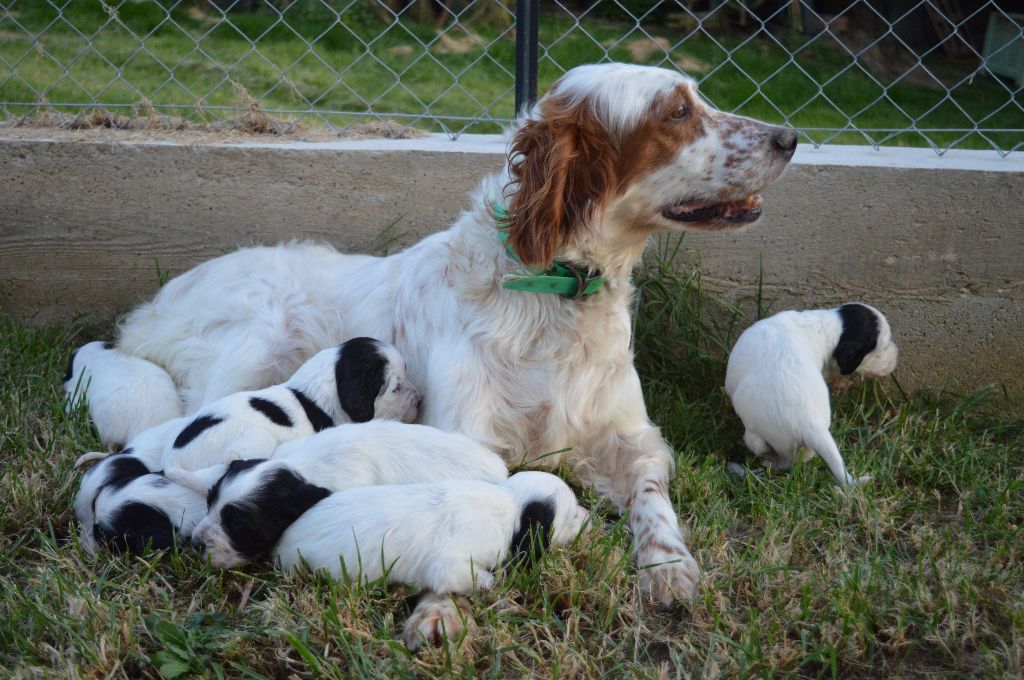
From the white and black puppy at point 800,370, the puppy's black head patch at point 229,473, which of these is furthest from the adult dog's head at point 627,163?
the puppy's black head patch at point 229,473

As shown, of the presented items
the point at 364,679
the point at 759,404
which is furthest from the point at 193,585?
the point at 759,404

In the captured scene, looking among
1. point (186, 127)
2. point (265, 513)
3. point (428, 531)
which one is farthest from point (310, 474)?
point (186, 127)

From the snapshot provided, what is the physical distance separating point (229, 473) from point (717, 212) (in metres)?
1.57

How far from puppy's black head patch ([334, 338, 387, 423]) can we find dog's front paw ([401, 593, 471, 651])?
782 mm

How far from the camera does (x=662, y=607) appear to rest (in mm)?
2537

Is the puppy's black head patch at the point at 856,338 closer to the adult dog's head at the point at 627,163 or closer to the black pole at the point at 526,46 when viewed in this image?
the adult dog's head at the point at 627,163

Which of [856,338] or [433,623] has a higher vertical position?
[433,623]

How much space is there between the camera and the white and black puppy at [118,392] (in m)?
3.23

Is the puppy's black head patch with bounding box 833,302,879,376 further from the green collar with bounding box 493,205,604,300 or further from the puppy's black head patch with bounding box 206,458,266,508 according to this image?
the puppy's black head patch with bounding box 206,458,266,508

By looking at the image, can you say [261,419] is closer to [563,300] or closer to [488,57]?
[563,300]

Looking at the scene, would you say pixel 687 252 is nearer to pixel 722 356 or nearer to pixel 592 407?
pixel 722 356

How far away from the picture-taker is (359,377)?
9.91 feet

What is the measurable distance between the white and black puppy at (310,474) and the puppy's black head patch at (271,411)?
0.13m

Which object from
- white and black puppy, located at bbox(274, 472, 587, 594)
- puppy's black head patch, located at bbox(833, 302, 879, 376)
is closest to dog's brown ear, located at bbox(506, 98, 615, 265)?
white and black puppy, located at bbox(274, 472, 587, 594)
